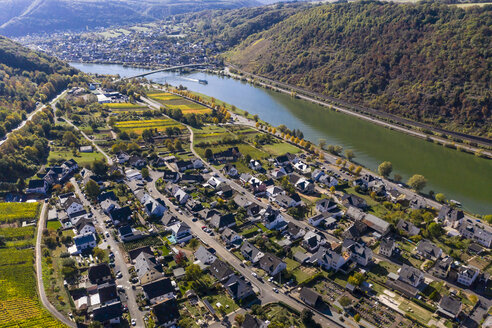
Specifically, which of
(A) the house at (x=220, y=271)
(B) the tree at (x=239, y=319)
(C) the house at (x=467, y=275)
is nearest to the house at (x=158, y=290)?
(A) the house at (x=220, y=271)

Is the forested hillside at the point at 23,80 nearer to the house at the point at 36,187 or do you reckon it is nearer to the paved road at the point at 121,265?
the house at the point at 36,187

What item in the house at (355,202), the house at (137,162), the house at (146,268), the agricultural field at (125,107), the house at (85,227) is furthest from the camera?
the agricultural field at (125,107)

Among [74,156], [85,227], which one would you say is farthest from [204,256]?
[74,156]

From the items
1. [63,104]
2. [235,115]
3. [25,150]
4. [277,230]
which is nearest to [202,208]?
[277,230]

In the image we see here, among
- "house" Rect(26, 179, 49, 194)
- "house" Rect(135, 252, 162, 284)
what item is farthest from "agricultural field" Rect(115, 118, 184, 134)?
"house" Rect(135, 252, 162, 284)

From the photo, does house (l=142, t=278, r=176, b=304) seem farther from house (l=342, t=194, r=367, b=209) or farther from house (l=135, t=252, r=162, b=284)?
house (l=342, t=194, r=367, b=209)

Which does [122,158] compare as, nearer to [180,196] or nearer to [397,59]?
[180,196]
